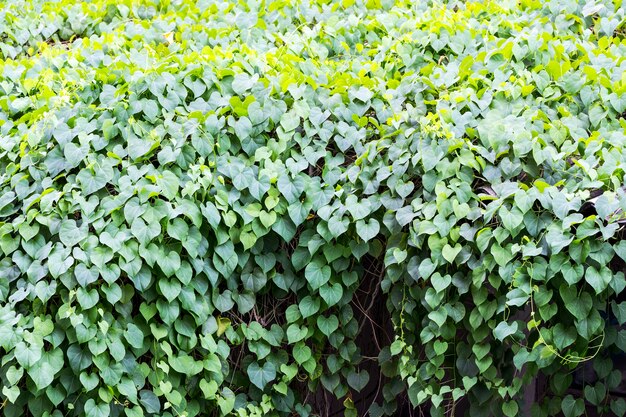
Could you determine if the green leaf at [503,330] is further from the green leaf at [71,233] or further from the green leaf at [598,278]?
the green leaf at [71,233]

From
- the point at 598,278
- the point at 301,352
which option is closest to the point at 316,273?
the point at 301,352

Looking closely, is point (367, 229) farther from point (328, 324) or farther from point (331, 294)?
point (328, 324)

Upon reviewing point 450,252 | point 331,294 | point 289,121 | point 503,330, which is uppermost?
point 289,121

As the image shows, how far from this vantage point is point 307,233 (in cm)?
327

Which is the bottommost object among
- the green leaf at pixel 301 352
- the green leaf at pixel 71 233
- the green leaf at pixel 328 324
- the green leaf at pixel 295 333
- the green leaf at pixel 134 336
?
the green leaf at pixel 301 352

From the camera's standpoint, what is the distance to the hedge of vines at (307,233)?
9.77 ft

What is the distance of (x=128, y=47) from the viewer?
4.22m

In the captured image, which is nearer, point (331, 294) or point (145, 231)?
point (145, 231)

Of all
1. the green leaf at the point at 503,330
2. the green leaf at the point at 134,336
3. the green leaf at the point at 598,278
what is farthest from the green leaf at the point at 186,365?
the green leaf at the point at 598,278

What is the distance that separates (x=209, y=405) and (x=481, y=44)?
6.10ft

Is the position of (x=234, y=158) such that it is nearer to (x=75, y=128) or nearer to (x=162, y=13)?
(x=75, y=128)

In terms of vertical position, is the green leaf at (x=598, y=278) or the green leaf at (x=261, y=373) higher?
the green leaf at (x=598, y=278)

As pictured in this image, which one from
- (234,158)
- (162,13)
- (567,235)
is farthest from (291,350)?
(162,13)

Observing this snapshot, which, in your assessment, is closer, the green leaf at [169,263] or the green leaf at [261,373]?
the green leaf at [169,263]
